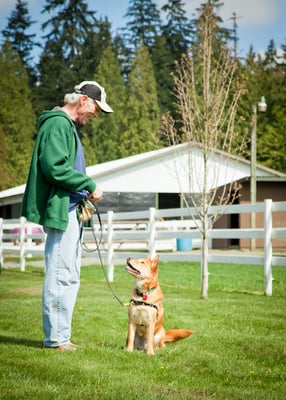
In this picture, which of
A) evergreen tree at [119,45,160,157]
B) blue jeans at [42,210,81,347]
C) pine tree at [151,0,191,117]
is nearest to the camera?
blue jeans at [42,210,81,347]

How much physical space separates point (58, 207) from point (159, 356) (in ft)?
4.96

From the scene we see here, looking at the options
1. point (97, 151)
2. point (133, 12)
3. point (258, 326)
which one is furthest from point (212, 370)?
point (133, 12)

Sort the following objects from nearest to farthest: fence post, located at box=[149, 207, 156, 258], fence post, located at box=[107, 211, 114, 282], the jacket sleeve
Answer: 1. the jacket sleeve
2. fence post, located at box=[149, 207, 156, 258]
3. fence post, located at box=[107, 211, 114, 282]

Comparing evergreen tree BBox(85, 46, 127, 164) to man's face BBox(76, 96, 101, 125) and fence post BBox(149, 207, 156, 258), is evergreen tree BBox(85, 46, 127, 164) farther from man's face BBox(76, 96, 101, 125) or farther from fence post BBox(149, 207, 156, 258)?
man's face BBox(76, 96, 101, 125)

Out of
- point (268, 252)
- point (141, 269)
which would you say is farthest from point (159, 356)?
point (268, 252)

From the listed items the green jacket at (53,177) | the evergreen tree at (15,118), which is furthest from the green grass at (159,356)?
the evergreen tree at (15,118)

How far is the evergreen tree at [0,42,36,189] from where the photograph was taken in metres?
44.3

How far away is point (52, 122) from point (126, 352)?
2017 mm

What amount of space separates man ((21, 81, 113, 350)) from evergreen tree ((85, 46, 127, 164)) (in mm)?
40632

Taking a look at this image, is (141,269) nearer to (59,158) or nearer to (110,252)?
(59,158)

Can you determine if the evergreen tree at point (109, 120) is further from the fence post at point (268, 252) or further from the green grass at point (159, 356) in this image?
the green grass at point (159, 356)

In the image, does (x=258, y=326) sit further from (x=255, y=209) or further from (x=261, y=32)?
(x=261, y=32)

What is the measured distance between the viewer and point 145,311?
18.9 ft

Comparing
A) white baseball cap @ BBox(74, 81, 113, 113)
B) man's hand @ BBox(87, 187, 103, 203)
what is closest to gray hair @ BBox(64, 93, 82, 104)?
white baseball cap @ BBox(74, 81, 113, 113)
